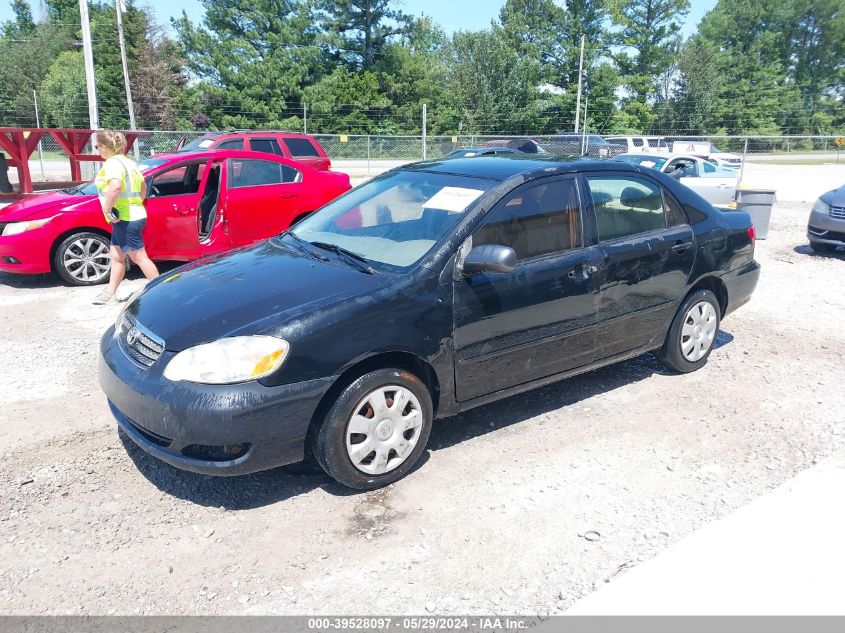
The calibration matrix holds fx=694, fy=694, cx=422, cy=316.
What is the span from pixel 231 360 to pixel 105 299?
4626 mm

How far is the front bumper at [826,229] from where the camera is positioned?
9953 millimetres

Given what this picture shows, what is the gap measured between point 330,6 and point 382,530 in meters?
47.2

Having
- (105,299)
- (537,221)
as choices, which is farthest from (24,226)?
(537,221)

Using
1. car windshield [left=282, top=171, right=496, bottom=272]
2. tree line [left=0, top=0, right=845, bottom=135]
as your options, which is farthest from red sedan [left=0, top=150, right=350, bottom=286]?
tree line [left=0, top=0, right=845, bottom=135]

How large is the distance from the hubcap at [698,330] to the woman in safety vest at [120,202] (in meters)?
4.91

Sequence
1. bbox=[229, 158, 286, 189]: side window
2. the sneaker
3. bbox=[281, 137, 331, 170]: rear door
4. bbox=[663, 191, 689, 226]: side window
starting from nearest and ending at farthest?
bbox=[663, 191, 689, 226]: side window < the sneaker < bbox=[229, 158, 286, 189]: side window < bbox=[281, 137, 331, 170]: rear door

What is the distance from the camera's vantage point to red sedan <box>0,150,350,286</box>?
7660 millimetres

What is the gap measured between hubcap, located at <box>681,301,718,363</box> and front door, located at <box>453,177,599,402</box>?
3.70 feet

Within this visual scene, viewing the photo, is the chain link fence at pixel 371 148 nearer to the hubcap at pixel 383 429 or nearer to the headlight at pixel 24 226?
the headlight at pixel 24 226

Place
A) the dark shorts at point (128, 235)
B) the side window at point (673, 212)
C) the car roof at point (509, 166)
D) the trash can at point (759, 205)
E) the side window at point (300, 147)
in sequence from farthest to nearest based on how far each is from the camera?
the side window at point (300, 147) → the trash can at point (759, 205) → the dark shorts at point (128, 235) → the side window at point (673, 212) → the car roof at point (509, 166)

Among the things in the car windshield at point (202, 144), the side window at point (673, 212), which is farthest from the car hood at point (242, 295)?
the car windshield at point (202, 144)

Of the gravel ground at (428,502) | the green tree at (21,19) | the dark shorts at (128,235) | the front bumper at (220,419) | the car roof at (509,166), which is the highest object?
the green tree at (21,19)

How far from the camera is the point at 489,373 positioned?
13.2 feet

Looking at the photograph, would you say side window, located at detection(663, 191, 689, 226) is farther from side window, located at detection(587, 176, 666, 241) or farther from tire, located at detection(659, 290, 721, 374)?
tire, located at detection(659, 290, 721, 374)
